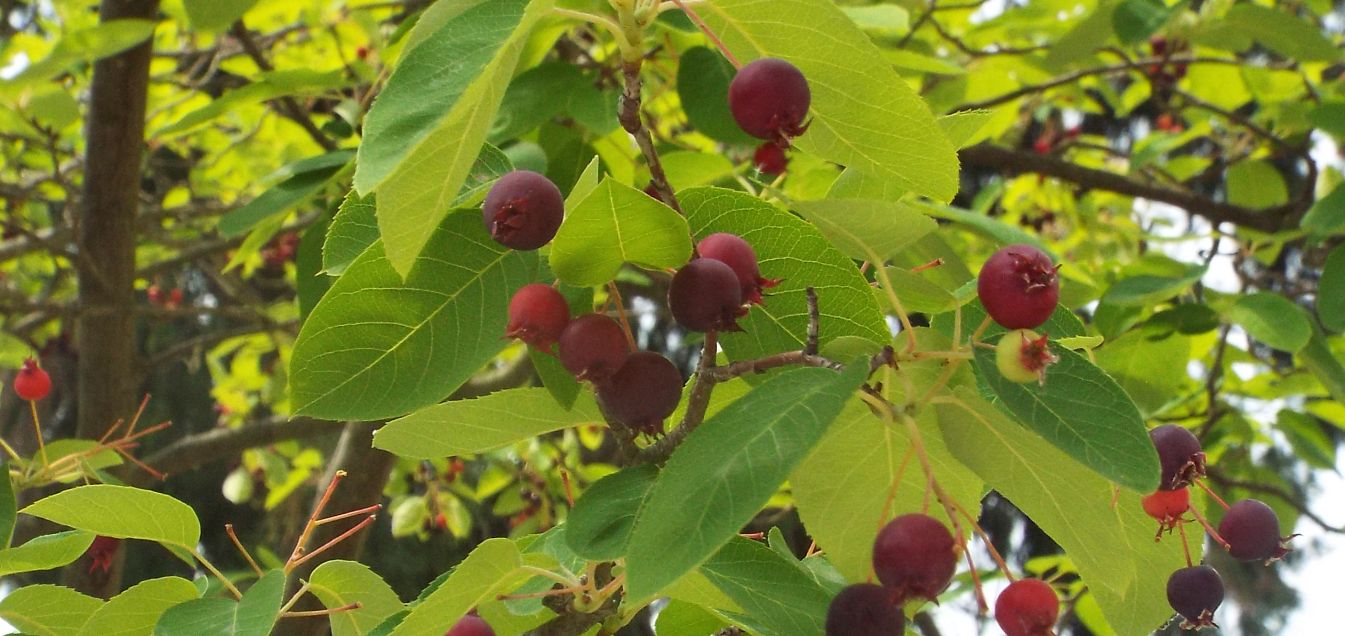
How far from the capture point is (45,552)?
1.07m

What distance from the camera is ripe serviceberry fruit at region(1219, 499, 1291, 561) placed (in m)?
0.98

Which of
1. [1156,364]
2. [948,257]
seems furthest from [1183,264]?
[948,257]

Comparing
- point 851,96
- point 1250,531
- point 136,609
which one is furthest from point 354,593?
point 1250,531

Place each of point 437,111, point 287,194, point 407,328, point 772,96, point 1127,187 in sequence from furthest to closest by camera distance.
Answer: point 1127,187 → point 287,194 → point 407,328 → point 772,96 → point 437,111

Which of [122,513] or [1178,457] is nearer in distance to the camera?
[1178,457]

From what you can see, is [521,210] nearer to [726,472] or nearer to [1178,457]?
[726,472]

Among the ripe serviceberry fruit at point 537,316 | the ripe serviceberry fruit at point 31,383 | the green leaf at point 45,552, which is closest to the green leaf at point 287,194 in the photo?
the green leaf at point 45,552

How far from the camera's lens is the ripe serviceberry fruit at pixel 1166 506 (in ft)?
2.89

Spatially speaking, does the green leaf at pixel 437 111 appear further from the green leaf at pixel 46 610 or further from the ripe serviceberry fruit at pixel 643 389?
the green leaf at pixel 46 610

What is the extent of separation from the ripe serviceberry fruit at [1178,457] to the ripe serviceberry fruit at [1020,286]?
0.62 ft

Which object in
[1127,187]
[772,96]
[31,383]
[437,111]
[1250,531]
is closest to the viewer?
[437,111]

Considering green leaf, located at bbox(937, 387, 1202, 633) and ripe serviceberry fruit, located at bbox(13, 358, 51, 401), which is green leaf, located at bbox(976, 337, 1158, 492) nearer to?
green leaf, located at bbox(937, 387, 1202, 633)

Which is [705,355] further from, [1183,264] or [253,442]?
[253,442]

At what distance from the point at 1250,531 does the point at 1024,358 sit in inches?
17.5
